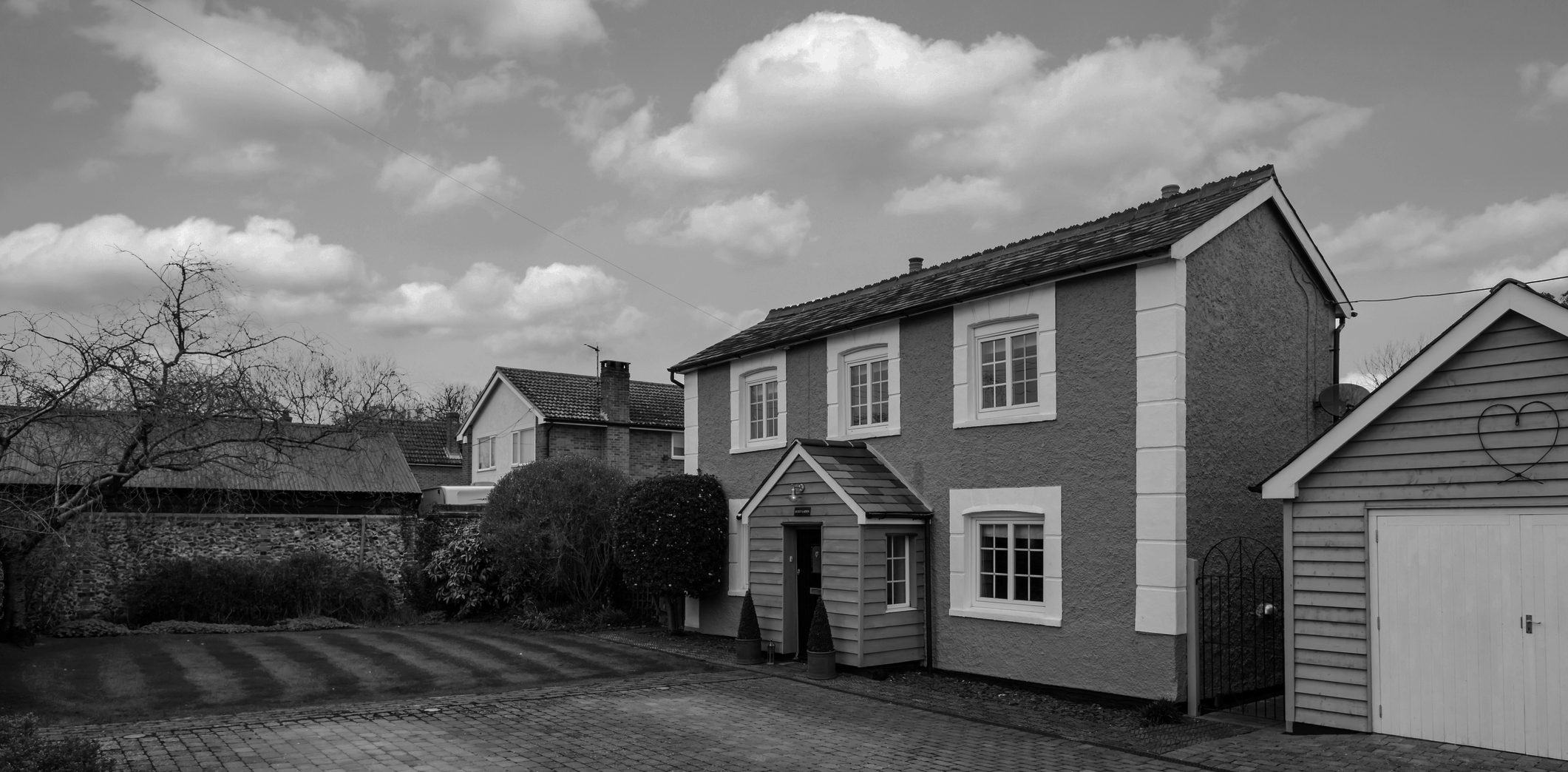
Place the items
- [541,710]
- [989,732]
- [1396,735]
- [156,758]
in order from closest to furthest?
[156,758]
[1396,735]
[989,732]
[541,710]

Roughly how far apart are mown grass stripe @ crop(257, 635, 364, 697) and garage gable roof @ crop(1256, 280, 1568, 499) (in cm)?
1138

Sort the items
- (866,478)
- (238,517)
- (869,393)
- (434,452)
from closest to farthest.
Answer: (866,478) < (869,393) < (238,517) < (434,452)

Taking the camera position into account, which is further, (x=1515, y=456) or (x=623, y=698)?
(x=623, y=698)

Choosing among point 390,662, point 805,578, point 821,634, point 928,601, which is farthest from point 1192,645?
point 390,662

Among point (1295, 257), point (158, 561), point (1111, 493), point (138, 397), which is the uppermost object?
point (1295, 257)

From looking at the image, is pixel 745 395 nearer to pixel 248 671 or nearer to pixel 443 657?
pixel 443 657

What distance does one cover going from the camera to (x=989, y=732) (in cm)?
1129

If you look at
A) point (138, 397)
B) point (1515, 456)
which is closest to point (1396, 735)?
point (1515, 456)

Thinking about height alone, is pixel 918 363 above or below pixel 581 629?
above

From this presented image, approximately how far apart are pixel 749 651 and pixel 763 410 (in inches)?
183

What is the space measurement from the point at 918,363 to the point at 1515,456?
762cm

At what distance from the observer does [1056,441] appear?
13352 mm

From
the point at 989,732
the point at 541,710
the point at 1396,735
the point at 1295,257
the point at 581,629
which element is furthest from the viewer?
the point at 581,629

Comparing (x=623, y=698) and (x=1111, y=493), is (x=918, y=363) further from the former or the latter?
(x=623, y=698)
